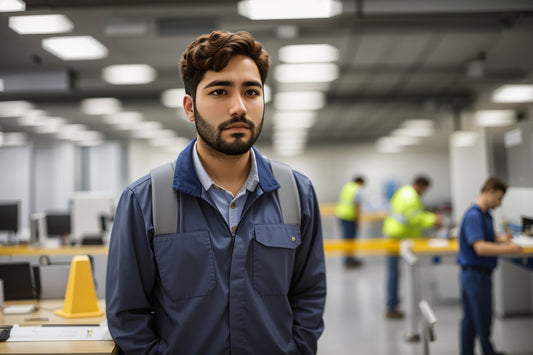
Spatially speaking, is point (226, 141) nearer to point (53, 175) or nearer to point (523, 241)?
point (523, 241)

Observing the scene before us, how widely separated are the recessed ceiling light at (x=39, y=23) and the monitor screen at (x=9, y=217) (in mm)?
3340

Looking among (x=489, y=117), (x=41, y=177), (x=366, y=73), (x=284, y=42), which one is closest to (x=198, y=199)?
(x=284, y=42)

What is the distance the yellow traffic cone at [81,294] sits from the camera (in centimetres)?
267

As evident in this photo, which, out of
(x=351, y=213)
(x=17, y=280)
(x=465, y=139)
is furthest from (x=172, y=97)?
(x=17, y=280)

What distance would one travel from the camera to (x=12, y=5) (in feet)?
8.98

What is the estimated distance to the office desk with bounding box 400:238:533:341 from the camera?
4520mm

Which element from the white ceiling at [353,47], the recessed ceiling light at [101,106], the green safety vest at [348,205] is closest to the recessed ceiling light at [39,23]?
the white ceiling at [353,47]

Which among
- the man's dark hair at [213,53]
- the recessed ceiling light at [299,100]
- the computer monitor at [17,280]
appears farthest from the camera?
the recessed ceiling light at [299,100]

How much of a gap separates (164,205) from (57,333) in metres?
1.12

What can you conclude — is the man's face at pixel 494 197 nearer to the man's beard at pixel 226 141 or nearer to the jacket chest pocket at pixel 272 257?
the jacket chest pocket at pixel 272 257

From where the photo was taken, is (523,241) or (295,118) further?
(295,118)

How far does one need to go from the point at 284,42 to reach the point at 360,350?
3.65 metres

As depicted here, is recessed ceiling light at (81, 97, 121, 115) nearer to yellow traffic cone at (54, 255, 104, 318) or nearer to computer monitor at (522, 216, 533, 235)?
yellow traffic cone at (54, 255, 104, 318)

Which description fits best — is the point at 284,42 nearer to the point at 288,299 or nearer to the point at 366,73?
the point at 366,73
